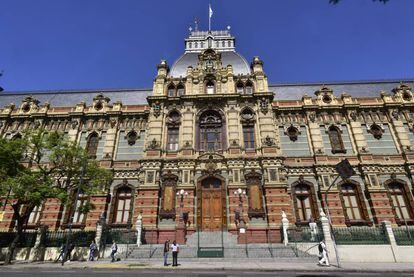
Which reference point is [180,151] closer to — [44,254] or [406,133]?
[44,254]

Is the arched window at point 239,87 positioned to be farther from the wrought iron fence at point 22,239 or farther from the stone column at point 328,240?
the wrought iron fence at point 22,239

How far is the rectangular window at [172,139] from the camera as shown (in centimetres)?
2656

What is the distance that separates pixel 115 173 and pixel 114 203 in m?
2.99

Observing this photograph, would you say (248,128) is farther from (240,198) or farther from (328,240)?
(328,240)

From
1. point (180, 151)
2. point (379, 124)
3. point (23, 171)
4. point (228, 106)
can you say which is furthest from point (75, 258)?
point (379, 124)

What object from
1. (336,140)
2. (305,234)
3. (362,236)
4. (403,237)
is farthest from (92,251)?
(336,140)

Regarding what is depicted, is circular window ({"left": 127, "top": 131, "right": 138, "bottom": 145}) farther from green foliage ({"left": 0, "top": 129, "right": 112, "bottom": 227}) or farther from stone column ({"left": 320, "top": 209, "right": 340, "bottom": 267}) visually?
stone column ({"left": 320, "top": 209, "right": 340, "bottom": 267})

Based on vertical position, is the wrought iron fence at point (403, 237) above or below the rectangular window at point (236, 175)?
below

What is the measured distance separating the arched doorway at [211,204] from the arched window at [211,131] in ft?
11.9

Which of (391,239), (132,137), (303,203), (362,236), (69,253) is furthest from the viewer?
(132,137)

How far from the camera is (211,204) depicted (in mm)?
23812

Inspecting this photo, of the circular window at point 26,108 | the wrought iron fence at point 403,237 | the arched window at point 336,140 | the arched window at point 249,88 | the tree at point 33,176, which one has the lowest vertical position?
the wrought iron fence at point 403,237

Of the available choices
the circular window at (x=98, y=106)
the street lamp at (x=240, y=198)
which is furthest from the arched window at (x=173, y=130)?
the circular window at (x=98, y=106)

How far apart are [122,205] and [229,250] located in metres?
11.7
